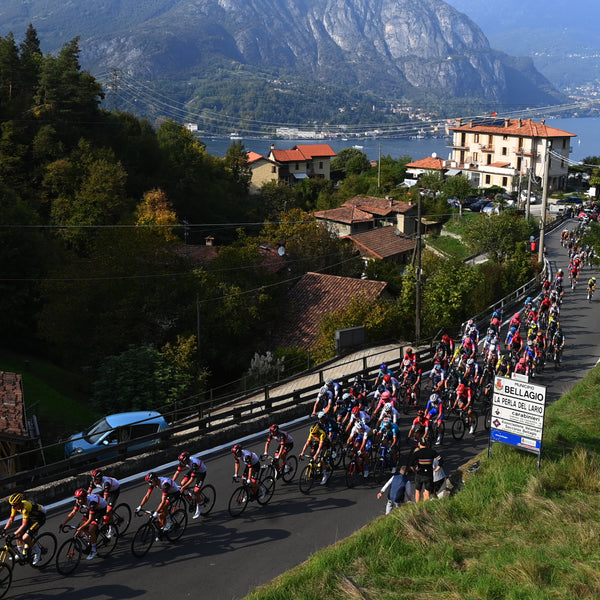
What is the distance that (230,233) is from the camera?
7362 centimetres

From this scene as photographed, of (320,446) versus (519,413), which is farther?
(320,446)

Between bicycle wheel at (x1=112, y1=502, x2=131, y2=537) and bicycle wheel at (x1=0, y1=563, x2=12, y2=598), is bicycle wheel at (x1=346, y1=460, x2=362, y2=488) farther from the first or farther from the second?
bicycle wheel at (x1=0, y1=563, x2=12, y2=598)

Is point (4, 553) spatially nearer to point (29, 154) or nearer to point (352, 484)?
point (352, 484)

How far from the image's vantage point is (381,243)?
203 feet

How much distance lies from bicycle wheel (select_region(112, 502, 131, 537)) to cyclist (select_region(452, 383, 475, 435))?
9182 mm

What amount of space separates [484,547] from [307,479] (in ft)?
16.4

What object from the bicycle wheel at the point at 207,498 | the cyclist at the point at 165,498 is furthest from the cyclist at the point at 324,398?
the cyclist at the point at 165,498

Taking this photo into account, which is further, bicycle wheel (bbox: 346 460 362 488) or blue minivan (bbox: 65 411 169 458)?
blue minivan (bbox: 65 411 169 458)

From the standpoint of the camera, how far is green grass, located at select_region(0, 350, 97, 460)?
26297mm

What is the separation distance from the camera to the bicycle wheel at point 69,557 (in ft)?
41.3

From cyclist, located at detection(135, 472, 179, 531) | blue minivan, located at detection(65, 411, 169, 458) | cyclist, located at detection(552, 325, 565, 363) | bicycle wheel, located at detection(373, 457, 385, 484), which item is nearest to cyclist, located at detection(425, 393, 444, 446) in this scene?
bicycle wheel, located at detection(373, 457, 385, 484)

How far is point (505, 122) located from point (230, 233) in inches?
2110

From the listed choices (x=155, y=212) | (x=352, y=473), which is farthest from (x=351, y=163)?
(x=352, y=473)

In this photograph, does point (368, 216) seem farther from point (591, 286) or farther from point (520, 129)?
point (520, 129)
